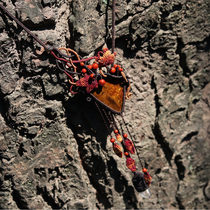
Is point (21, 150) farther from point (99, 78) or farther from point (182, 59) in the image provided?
point (182, 59)

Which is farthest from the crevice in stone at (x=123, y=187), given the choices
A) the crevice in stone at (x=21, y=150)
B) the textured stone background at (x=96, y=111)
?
the crevice in stone at (x=21, y=150)

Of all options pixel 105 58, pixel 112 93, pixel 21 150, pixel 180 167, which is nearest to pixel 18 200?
pixel 21 150

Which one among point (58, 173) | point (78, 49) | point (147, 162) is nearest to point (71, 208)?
point (58, 173)

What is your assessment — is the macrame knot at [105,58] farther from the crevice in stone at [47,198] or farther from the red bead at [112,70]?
the crevice in stone at [47,198]

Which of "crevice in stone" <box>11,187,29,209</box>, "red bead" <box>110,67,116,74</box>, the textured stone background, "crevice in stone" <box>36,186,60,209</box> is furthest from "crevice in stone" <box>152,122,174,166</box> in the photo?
"crevice in stone" <box>11,187,29,209</box>

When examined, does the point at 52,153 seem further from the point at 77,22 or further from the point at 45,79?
the point at 77,22

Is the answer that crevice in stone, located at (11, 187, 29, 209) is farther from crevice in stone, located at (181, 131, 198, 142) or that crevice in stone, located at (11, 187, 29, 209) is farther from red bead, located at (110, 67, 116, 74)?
crevice in stone, located at (181, 131, 198, 142)

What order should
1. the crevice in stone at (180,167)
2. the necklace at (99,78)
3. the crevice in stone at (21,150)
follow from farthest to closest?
the crevice in stone at (180,167), the crevice in stone at (21,150), the necklace at (99,78)
